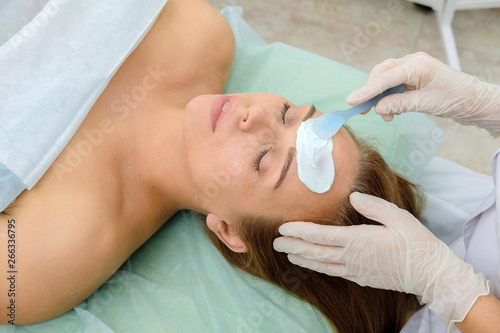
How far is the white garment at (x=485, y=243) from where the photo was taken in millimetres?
1273

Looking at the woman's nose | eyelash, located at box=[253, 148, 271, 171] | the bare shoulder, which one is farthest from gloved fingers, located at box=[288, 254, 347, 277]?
the bare shoulder

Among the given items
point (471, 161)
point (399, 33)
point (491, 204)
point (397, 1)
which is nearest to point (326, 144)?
point (491, 204)

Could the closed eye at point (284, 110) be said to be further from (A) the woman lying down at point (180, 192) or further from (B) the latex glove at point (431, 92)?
(B) the latex glove at point (431, 92)

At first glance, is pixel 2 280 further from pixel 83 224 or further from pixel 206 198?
pixel 206 198

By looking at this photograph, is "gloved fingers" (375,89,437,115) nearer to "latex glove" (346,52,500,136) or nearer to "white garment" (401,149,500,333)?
"latex glove" (346,52,500,136)

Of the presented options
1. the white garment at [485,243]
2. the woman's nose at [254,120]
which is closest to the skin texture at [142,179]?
the woman's nose at [254,120]

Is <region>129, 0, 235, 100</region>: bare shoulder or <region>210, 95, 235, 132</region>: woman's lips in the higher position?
<region>129, 0, 235, 100</region>: bare shoulder

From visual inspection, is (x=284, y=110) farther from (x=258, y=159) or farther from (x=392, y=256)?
(x=392, y=256)

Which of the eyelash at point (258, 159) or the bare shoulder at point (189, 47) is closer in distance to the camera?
the eyelash at point (258, 159)

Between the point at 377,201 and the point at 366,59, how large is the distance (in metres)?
1.64

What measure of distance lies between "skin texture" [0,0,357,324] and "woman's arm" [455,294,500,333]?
1.39 feet

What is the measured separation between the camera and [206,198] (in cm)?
139

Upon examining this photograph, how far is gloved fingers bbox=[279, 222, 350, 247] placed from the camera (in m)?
1.23

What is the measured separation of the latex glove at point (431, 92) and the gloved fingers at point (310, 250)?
40 centimetres
